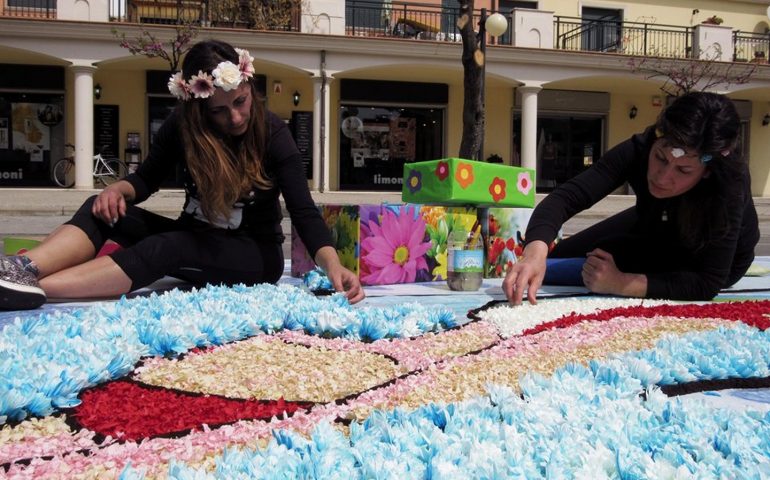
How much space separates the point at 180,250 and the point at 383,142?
14272 millimetres

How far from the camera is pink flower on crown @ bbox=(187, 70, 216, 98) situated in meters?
2.42

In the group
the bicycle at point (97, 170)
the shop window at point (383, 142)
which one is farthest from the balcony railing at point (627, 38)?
the bicycle at point (97, 170)

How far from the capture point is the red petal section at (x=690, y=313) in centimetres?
196

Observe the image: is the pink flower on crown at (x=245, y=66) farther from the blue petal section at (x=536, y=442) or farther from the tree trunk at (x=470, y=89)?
the tree trunk at (x=470, y=89)

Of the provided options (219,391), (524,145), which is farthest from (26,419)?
(524,145)

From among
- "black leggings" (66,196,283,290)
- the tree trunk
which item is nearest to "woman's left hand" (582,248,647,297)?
"black leggings" (66,196,283,290)

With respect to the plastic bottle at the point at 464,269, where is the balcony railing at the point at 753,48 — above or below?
above

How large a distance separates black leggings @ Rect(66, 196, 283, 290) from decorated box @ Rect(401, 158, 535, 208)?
0.90m

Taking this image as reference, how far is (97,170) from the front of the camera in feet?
46.5

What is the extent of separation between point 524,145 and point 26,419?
14.8 m

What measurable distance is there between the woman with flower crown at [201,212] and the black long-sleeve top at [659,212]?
0.85 metres

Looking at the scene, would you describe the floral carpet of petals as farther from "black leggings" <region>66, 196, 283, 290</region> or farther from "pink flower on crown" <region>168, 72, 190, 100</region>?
"pink flower on crown" <region>168, 72, 190, 100</region>

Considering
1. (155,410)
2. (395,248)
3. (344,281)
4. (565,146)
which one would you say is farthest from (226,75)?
(565,146)

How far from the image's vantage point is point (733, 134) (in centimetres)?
222
